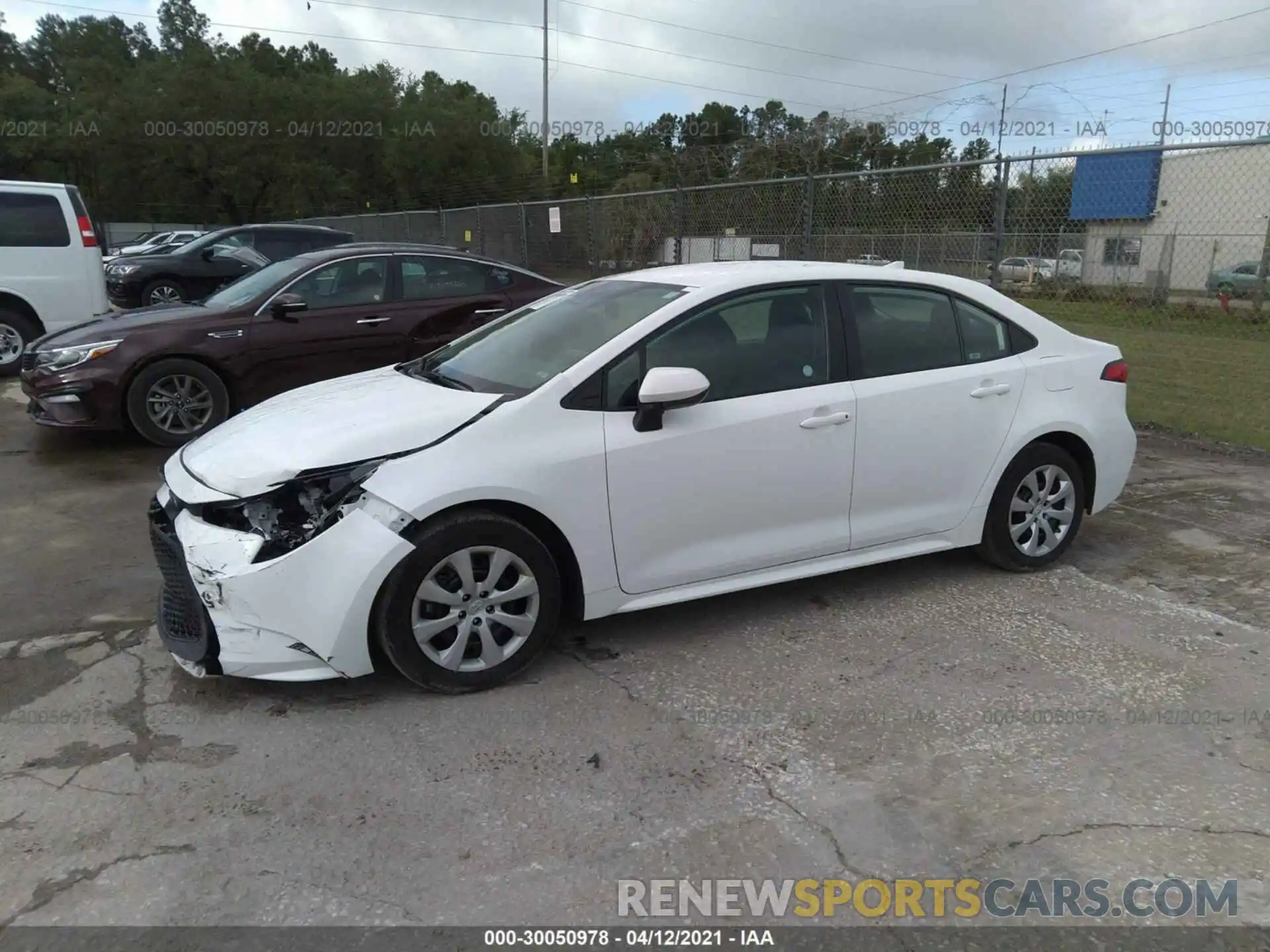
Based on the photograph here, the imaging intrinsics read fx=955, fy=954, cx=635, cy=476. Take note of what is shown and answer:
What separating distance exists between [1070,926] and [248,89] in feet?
159

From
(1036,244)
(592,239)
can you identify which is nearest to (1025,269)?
(1036,244)

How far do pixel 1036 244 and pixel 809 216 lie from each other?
3603mm

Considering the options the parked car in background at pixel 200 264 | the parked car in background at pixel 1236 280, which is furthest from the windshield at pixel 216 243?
the parked car in background at pixel 1236 280

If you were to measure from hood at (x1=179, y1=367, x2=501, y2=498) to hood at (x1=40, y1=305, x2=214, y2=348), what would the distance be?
3718mm

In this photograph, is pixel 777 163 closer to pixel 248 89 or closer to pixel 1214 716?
pixel 1214 716

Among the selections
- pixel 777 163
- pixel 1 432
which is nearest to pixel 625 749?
pixel 1 432

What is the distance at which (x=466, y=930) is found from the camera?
2412 mm

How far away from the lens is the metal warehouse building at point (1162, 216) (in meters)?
14.2

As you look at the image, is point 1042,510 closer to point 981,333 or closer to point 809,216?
point 981,333

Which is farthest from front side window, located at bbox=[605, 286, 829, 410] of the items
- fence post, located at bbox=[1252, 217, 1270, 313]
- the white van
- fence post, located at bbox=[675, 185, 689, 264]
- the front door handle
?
fence post, located at bbox=[1252, 217, 1270, 313]

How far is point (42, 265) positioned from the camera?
1009 cm

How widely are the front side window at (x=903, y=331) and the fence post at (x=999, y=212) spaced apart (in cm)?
445

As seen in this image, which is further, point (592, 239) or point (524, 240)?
point (524, 240)

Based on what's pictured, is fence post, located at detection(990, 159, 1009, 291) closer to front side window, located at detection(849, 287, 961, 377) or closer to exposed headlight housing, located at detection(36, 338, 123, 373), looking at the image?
front side window, located at detection(849, 287, 961, 377)
